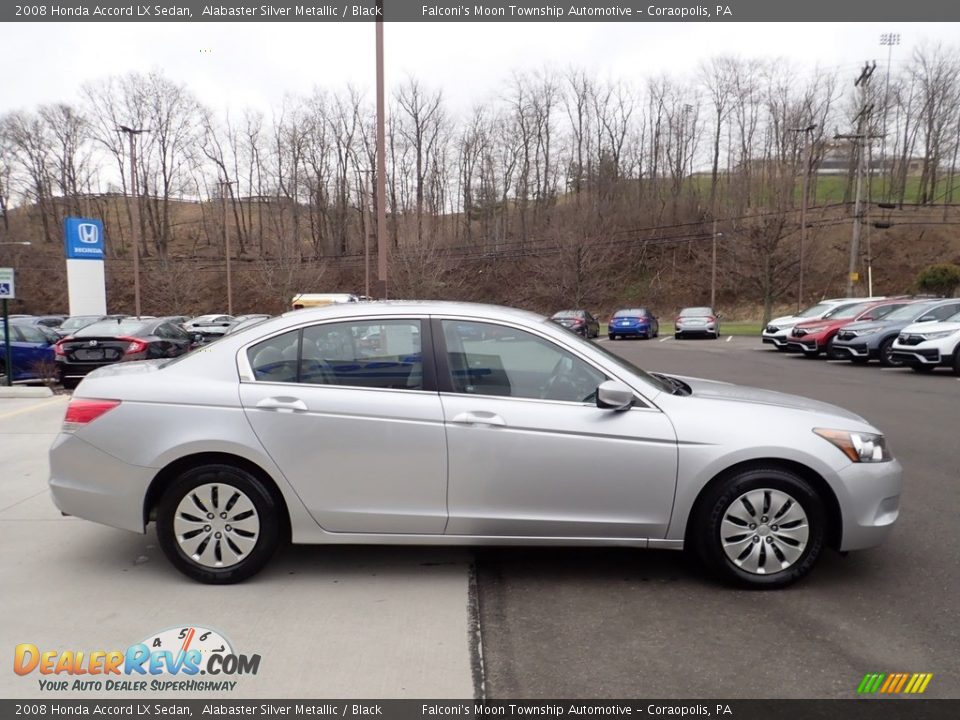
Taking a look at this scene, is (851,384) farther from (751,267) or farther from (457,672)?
(751,267)

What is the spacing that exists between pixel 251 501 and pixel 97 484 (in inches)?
37.4

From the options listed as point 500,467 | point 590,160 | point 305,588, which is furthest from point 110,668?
point 590,160

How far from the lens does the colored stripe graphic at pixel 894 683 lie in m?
2.86

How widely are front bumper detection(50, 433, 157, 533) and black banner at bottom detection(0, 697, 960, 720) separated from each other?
1.23 meters

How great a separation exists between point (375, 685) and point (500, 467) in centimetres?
132

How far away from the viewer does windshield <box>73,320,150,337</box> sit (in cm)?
Answer: 1312

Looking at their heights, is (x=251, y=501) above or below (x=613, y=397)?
below

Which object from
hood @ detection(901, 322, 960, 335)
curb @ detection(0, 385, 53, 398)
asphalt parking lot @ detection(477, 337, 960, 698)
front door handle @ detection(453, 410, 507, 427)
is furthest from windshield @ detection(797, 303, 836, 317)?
curb @ detection(0, 385, 53, 398)

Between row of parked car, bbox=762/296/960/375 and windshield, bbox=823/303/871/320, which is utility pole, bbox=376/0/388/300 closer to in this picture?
row of parked car, bbox=762/296/960/375

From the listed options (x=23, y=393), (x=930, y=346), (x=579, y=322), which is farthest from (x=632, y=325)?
(x=23, y=393)

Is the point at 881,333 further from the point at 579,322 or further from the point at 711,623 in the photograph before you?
the point at 711,623

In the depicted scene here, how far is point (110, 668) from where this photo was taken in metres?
3.04

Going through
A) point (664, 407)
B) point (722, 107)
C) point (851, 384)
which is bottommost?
point (851, 384)

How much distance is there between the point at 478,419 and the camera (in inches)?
148
